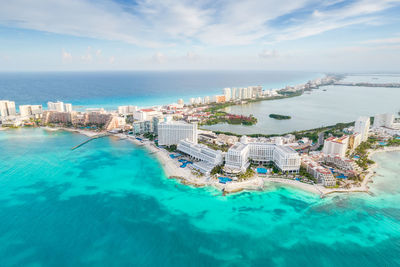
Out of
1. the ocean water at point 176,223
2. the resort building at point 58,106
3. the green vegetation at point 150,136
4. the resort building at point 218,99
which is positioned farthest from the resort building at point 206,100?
the ocean water at point 176,223

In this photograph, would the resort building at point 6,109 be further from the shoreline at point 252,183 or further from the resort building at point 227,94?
the resort building at point 227,94

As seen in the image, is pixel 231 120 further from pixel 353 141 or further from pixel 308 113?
pixel 353 141

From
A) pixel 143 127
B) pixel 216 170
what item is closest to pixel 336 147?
pixel 216 170

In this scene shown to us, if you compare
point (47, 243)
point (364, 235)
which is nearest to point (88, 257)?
point (47, 243)

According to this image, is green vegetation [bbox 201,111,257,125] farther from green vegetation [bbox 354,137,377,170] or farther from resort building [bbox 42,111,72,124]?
resort building [bbox 42,111,72,124]

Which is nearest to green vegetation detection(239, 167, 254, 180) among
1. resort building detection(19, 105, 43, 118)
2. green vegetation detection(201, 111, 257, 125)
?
green vegetation detection(201, 111, 257, 125)

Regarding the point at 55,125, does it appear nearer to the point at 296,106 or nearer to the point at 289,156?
the point at 289,156

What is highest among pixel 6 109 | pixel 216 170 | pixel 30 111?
pixel 6 109
